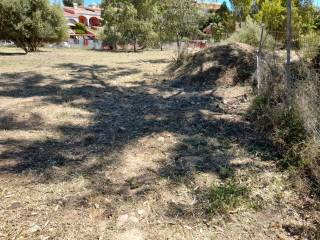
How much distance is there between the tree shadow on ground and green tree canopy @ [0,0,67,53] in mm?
10517

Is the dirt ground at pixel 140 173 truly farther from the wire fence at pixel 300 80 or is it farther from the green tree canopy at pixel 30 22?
the green tree canopy at pixel 30 22

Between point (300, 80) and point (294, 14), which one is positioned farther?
point (294, 14)

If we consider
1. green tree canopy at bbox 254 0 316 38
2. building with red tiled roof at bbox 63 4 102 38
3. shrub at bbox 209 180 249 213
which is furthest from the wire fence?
building with red tiled roof at bbox 63 4 102 38

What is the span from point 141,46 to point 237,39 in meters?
15.9

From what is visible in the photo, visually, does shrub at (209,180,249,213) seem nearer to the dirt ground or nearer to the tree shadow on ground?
the dirt ground

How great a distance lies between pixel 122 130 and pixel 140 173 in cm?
138

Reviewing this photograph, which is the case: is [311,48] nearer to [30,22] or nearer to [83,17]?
[30,22]

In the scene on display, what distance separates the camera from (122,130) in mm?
4699

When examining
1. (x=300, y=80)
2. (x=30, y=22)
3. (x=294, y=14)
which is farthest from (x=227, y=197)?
(x=294, y=14)

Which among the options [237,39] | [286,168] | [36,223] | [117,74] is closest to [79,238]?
[36,223]

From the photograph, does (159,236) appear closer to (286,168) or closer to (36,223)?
(36,223)

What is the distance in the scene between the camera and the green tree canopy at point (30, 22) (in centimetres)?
1684

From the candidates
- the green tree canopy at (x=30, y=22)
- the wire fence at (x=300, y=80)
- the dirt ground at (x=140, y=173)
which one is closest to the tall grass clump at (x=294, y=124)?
the wire fence at (x=300, y=80)

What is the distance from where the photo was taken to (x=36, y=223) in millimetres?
2590
